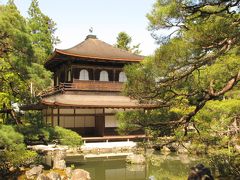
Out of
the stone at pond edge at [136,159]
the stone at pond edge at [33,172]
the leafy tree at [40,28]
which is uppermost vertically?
the leafy tree at [40,28]

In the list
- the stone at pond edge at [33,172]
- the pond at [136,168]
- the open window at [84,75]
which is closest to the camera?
the stone at pond edge at [33,172]

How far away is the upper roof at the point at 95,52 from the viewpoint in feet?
67.5

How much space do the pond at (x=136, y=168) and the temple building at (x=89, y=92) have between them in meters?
4.08

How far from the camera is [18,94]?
36.8ft

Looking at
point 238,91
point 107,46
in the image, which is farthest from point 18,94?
point 107,46

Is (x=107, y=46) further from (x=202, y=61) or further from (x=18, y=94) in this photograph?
(x=202, y=61)

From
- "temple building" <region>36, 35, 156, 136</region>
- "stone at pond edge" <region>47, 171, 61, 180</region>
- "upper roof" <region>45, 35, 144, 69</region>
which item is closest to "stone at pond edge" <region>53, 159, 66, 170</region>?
"stone at pond edge" <region>47, 171, 61, 180</region>

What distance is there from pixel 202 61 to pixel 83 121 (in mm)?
15441

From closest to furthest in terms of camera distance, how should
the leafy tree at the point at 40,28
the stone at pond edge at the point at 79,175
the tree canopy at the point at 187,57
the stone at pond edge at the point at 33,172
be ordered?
the tree canopy at the point at 187,57 < the stone at pond edge at the point at 33,172 < the stone at pond edge at the point at 79,175 < the leafy tree at the point at 40,28

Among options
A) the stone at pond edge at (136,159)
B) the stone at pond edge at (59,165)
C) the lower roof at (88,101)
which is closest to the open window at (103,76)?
the lower roof at (88,101)

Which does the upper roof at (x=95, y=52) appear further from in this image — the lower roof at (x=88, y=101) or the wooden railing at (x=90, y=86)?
the lower roof at (x=88, y=101)

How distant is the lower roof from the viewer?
18903 millimetres

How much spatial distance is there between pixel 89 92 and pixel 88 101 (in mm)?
1403

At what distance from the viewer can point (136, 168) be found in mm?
14359
